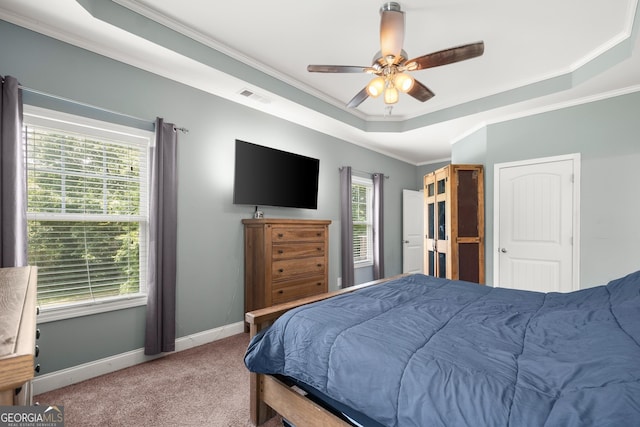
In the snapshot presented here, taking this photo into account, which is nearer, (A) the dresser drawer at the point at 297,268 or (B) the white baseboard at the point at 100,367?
(B) the white baseboard at the point at 100,367

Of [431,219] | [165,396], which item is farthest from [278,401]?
[431,219]

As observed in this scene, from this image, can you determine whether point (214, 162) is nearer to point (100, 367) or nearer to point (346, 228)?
point (100, 367)

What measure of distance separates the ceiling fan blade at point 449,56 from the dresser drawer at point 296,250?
205 cm

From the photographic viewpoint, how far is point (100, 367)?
7.67 feet

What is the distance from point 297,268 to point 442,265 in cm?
221

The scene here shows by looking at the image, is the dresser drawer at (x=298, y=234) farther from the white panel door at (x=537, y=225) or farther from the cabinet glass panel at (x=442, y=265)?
the white panel door at (x=537, y=225)

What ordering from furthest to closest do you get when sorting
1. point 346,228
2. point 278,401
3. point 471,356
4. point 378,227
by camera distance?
point 378,227, point 346,228, point 278,401, point 471,356

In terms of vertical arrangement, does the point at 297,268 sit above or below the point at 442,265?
above

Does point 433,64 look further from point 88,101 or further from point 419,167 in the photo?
point 419,167

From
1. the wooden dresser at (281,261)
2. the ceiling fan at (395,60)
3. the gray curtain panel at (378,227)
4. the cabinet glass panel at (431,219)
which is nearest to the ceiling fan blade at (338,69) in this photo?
the ceiling fan at (395,60)

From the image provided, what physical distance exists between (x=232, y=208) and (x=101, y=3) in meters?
1.93

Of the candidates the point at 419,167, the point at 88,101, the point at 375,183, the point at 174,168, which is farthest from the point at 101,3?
the point at 419,167

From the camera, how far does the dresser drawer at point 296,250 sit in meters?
3.15

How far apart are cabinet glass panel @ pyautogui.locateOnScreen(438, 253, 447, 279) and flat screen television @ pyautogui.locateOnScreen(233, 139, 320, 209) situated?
77.4 inches
